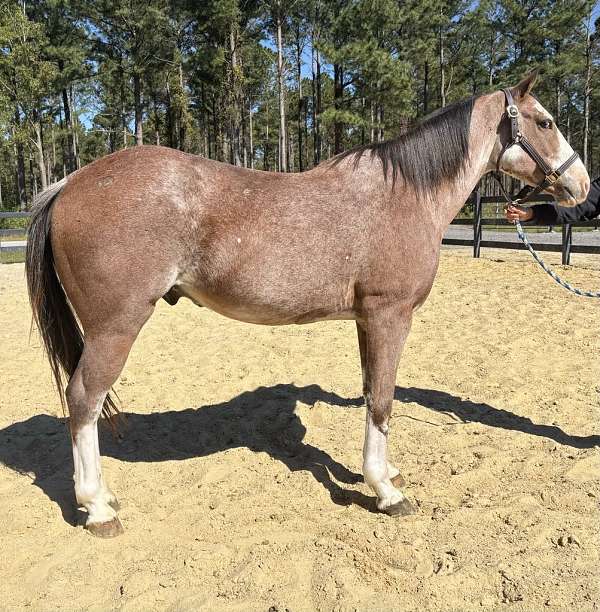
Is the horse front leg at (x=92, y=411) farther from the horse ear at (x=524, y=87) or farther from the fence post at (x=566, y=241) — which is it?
the fence post at (x=566, y=241)

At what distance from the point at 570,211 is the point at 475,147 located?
3.27 feet

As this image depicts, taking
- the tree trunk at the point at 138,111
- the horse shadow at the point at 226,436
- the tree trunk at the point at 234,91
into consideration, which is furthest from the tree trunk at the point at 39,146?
the horse shadow at the point at 226,436

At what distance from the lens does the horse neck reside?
2.85m

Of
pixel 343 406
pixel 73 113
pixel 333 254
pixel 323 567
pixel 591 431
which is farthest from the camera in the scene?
pixel 73 113

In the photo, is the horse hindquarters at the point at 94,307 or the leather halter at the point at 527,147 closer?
the horse hindquarters at the point at 94,307

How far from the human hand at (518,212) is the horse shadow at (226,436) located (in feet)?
5.14

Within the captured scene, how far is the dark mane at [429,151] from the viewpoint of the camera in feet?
9.08

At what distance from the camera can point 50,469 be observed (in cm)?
319

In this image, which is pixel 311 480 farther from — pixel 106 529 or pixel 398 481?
pixel 106 529

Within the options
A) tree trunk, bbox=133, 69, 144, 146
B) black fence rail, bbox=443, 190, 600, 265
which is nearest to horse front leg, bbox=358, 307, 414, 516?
black fence rail, bbox=443, 190, 600, 265

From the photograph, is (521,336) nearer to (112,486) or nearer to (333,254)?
(333,254)

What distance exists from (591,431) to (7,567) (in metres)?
3.74

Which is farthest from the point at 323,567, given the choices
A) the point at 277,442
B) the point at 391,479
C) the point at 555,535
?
the point at 277,442

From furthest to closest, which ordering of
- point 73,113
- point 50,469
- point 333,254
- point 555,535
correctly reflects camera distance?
point 73,113
point 50,469
point 333,254
point 555,535
